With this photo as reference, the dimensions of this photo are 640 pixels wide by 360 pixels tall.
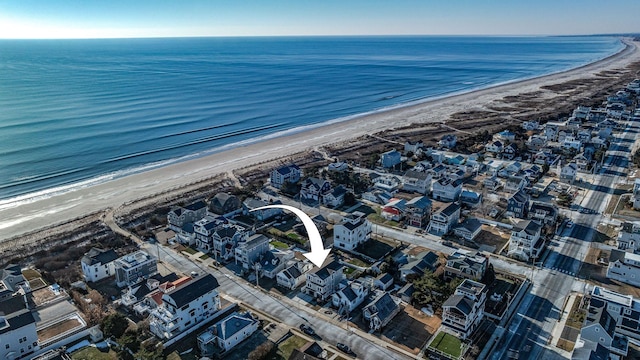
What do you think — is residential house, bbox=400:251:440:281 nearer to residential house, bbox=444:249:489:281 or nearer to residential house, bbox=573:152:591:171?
residential house, bbox=444:249:489:281

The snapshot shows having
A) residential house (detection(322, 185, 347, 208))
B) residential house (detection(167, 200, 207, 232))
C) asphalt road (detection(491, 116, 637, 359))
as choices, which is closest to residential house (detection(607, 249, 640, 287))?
asphalt road (detection(491, 116, 637, 359))

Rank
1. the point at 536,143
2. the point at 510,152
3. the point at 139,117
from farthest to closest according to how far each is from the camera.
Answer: the point at 139,117, the point at 536,143, the point at 510,152

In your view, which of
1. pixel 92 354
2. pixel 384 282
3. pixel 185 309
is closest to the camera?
pixel 92 354

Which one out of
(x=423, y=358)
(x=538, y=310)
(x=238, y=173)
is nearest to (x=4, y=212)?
(x=238, y=173)

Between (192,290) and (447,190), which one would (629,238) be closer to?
(447,190)

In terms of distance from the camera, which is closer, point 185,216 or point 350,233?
point 350,233

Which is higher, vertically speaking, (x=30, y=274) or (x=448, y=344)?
(x=30, y=274)
